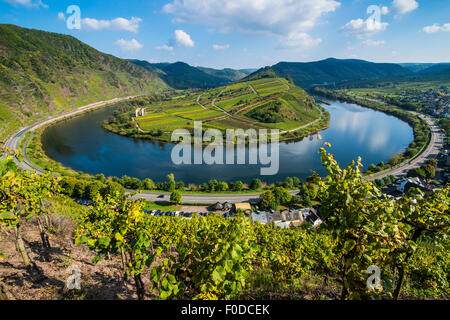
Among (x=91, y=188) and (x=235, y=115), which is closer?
(x=91, y=188)

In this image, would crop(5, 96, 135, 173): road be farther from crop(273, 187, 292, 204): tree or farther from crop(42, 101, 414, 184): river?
crop(273, 187, 292, 204): tree

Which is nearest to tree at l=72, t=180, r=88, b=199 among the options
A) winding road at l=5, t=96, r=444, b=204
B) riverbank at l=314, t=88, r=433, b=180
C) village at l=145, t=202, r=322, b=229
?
winding road at l=5, t=96, r=444, b=204

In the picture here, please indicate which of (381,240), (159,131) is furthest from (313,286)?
(159,131)

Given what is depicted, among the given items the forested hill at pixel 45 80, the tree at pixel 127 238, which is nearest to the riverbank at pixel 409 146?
the tree at pixel 127 238

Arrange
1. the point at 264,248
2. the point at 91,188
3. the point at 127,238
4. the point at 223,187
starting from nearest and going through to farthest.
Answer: the point at 127,238 < the point at 264,248 < the point at 91,188 < the point at 223,187

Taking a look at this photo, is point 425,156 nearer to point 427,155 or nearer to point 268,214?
point 427,155

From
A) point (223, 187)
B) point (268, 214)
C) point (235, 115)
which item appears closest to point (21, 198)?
point (268, 214)

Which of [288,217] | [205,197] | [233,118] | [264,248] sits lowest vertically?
[288,217]
